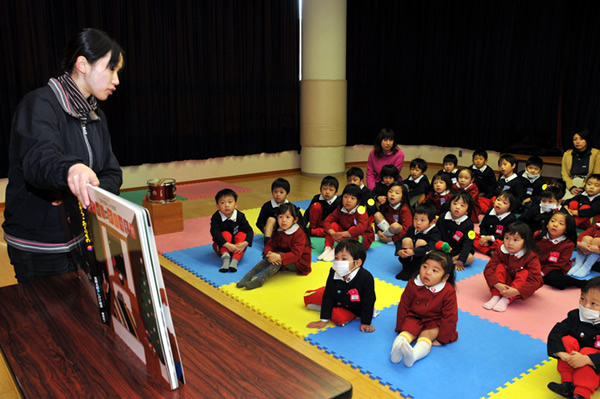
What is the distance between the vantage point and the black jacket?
1295mm

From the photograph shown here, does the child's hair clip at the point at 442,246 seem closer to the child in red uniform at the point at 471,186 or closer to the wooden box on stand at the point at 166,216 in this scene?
the child in red uniform at the point at 471,186

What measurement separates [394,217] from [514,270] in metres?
1.83

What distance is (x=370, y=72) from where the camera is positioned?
10.1m

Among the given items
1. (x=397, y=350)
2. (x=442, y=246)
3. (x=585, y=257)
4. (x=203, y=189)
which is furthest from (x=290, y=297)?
(x=203, y=189)

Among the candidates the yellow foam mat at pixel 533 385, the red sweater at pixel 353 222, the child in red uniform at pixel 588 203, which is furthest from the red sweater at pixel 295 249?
the child in red uniform at pixel 588 203

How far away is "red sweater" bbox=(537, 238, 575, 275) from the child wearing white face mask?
1.48 m

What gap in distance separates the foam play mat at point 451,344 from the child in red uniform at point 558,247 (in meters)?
0.17

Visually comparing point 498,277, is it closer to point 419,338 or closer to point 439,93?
point 419,338

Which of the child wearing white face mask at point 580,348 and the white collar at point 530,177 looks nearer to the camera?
the child wearing white face mask at point 580,348

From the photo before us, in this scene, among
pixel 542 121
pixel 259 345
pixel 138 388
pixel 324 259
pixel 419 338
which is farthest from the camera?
pixel 542 121

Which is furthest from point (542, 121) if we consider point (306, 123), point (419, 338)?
point (419, 338)

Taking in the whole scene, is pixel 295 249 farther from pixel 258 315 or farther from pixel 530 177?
pixel 530 177

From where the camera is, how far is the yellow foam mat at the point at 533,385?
253 centimetres

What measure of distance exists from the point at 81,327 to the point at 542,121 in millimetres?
8771
